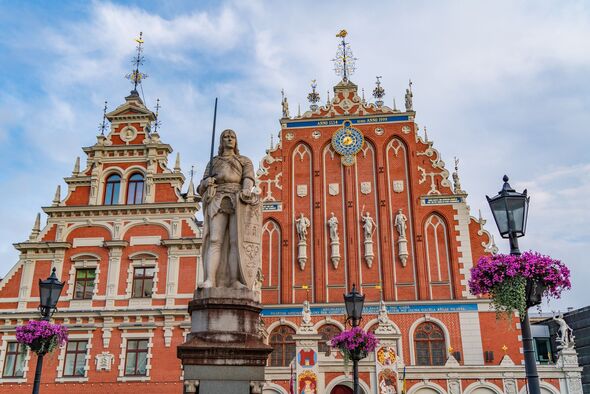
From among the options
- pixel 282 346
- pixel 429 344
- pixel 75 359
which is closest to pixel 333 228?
pixel 282 346

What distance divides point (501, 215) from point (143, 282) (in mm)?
20682

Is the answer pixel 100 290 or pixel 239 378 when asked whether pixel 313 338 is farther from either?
pixel 239 378

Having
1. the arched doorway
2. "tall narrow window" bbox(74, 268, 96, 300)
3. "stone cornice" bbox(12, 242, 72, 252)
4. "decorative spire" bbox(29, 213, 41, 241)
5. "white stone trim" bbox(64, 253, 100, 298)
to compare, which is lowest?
the arched doorway

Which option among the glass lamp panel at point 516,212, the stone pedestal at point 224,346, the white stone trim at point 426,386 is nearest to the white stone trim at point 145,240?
the white stone trim at point 426,386

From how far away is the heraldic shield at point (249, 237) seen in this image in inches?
322

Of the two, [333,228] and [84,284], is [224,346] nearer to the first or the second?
[333,228]

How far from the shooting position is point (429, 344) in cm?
2555

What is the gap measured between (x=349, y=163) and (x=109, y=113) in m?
12.7

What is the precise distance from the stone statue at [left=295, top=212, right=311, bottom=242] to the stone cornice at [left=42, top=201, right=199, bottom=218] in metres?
5.10

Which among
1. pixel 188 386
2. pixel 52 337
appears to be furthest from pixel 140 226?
pixel 188 386

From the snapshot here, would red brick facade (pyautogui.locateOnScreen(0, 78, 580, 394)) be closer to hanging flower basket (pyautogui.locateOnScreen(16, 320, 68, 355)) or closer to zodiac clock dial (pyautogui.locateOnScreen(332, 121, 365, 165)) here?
zodiac clock dial (pyautogui.locateOnScreen(332, 121, 365, 165))

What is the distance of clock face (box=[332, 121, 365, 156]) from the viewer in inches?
1158

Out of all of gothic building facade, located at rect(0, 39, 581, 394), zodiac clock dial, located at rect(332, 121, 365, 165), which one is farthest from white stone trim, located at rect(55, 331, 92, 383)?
zodiac clock dial, located at rect(332, 121, 365, 165)

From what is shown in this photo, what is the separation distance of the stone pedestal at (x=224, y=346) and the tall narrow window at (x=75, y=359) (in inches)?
768
